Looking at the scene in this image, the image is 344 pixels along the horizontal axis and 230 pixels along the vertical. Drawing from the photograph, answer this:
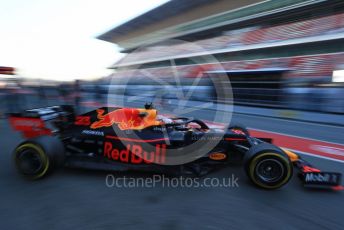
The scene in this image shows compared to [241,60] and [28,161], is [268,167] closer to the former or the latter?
[28,161]

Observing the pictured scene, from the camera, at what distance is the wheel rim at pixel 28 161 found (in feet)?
12.2

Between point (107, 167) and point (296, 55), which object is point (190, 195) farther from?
point (296, 55)

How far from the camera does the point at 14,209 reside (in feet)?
9.77

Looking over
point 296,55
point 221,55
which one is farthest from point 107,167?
point 221,55

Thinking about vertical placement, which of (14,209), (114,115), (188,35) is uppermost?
(188,35)

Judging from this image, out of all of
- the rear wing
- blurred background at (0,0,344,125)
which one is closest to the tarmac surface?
the rear wing

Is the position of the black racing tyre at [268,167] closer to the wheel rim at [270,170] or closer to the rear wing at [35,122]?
the wheel rim at [270,170]

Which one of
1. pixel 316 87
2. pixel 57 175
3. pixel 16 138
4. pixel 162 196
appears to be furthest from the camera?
pixel 316 87

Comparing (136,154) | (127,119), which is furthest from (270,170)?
(127,119)

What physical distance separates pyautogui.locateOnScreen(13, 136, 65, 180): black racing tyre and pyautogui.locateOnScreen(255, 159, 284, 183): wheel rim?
258cm

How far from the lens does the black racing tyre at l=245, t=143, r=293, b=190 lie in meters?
3.44

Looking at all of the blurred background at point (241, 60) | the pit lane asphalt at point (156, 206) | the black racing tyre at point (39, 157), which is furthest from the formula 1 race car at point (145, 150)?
the blurred background at point (241, 60)

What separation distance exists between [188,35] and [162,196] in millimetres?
32182

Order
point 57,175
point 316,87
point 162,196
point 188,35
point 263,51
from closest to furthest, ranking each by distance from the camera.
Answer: point 162,196
point 57,175
point 316,87
point 263,51
point 188,35
